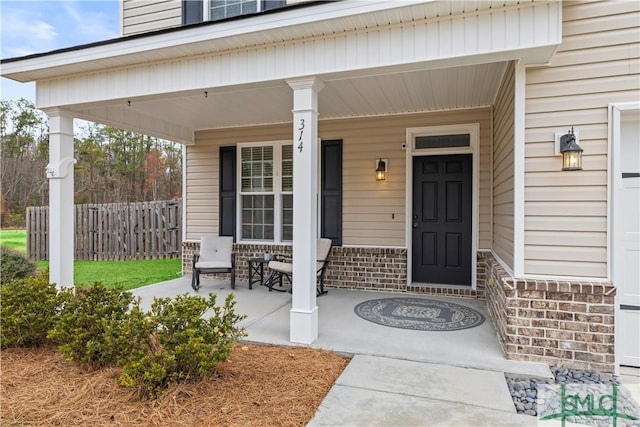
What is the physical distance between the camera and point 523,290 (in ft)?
10.3

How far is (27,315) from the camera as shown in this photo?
3.32 m

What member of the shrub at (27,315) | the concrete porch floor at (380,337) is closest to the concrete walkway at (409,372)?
the concrete porch floor at (380,337)

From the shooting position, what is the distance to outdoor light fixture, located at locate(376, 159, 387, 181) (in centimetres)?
573

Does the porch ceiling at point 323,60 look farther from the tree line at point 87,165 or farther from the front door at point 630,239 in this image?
the tree line at point 87,165

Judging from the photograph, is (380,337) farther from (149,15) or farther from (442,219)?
(149,15)

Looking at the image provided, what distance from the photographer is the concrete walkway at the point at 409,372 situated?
7.61ft

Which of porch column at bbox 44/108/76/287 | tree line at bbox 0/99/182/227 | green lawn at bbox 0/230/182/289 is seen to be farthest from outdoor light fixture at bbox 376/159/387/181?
Result: tree line at bbox 0/99/182/227

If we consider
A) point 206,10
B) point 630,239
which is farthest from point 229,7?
point 630,239

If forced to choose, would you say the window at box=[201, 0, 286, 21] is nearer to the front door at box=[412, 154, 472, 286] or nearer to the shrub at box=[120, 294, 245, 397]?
the front door at box=[412, 154, 472, 286]

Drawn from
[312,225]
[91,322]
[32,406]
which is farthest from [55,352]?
[312,225]

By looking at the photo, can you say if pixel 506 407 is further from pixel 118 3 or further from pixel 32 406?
pixel 118 3

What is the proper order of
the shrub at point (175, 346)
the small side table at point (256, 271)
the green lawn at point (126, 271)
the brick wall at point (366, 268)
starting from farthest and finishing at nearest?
the green lawn at point (126, 271) → the small side table at point (256, 271) → the brick wall at point (366, 268) → the shrub at point (175, 346)

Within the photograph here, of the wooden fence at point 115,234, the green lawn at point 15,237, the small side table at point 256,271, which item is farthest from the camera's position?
the green lawn at point 15,237

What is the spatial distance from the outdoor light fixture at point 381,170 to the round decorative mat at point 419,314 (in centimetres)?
186
